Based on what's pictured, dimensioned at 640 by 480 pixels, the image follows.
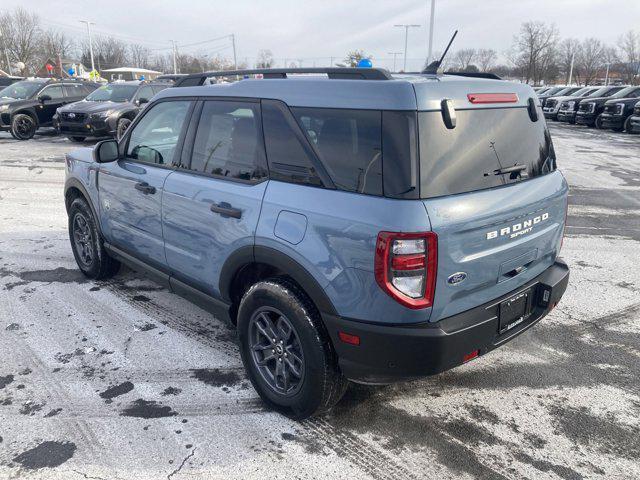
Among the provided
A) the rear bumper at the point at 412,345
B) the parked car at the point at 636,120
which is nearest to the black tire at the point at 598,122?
the parked car at the point at 636,120

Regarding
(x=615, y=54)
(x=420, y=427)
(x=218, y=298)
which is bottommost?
(x=420, y=427)

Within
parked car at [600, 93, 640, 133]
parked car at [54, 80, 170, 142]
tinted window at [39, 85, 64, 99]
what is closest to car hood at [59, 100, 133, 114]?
parked car at [54, 80, 170, 142]

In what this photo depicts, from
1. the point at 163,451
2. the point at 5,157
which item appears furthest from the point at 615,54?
the point at 163,451

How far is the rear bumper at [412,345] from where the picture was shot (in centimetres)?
230

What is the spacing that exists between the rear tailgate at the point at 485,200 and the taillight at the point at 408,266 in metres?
0.05

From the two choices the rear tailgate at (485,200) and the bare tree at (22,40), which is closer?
the rear tailgate at (485,200)

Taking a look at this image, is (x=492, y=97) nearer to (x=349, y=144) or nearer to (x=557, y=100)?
(x=349, y=144)

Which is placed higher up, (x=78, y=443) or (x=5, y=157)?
(x=5, y=157)

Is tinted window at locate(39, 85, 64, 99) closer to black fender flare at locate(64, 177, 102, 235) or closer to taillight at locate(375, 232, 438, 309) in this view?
black fender flare at locate(64, 177, 102, 235)

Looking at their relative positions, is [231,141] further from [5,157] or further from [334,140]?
[5,157]

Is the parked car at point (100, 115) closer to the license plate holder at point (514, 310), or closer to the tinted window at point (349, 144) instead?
the tinted window at point (349, 144)

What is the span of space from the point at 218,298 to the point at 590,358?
2.65 metres

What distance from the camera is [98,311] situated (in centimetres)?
422

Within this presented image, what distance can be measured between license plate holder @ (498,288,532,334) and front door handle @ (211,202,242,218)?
154cm
